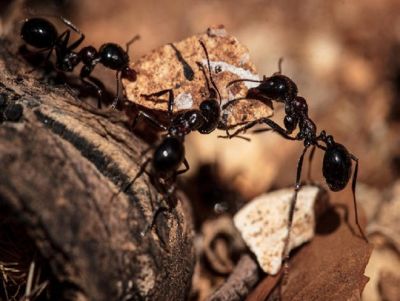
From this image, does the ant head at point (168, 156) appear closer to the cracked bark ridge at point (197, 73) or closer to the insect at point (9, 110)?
the cracked bark ridge at point (197, 73)

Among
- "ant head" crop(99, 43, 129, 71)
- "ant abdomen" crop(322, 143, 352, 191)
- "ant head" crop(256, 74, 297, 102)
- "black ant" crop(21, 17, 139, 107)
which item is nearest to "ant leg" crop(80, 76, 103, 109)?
"black ant" crop(21, 17, 139, 107)

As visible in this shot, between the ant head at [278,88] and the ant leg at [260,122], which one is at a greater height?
the ant head at [278,88]

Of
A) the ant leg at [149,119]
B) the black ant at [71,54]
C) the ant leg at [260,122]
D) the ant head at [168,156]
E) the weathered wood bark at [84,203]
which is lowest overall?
the weathered wood bark at [84,203]

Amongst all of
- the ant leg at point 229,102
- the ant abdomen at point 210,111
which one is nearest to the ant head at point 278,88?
the ant leg at point 229,102

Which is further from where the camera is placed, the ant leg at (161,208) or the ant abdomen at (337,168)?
the ant abdomen at (337,168)

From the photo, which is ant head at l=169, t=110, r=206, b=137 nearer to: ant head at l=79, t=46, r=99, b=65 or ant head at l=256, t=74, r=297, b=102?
ant head at l=256, t=74, r=297, b=102

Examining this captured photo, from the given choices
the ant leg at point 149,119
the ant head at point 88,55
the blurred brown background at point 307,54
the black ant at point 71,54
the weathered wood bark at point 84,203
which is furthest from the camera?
the blurred brown background at point 307,54

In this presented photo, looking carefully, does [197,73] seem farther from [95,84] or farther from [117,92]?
[95,84]
